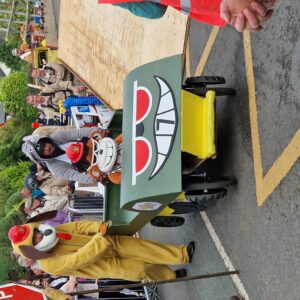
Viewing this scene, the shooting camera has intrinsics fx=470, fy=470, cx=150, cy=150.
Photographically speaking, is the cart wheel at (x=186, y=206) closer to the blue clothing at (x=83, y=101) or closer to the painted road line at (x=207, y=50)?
the painted road line at (x=207, y=50)

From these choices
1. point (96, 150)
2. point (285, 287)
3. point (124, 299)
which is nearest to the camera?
point (285, 287)

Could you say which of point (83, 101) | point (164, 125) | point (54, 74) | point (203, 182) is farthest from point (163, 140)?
point (54, 74)

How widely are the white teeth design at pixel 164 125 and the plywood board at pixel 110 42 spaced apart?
10.00 ft

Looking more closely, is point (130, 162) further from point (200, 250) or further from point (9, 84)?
point (9, 84)

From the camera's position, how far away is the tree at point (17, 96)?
22.1 meters

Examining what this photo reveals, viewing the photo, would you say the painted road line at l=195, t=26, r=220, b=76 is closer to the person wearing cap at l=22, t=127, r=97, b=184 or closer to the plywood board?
the plywood board

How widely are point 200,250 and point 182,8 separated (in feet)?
11.4

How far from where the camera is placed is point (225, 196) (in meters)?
5.20

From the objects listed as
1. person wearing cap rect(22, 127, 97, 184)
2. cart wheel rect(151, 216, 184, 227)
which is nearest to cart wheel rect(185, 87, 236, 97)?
person wearing cap rect(22, 127, 97, 184)

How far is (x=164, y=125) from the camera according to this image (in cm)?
440

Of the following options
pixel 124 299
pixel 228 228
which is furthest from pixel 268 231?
pixel 124 299

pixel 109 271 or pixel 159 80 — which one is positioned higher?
pixel 159 80

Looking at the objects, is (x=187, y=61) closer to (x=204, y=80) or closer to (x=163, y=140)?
(x=204, y=80)

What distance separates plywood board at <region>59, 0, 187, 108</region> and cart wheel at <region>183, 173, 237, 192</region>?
300 cm
